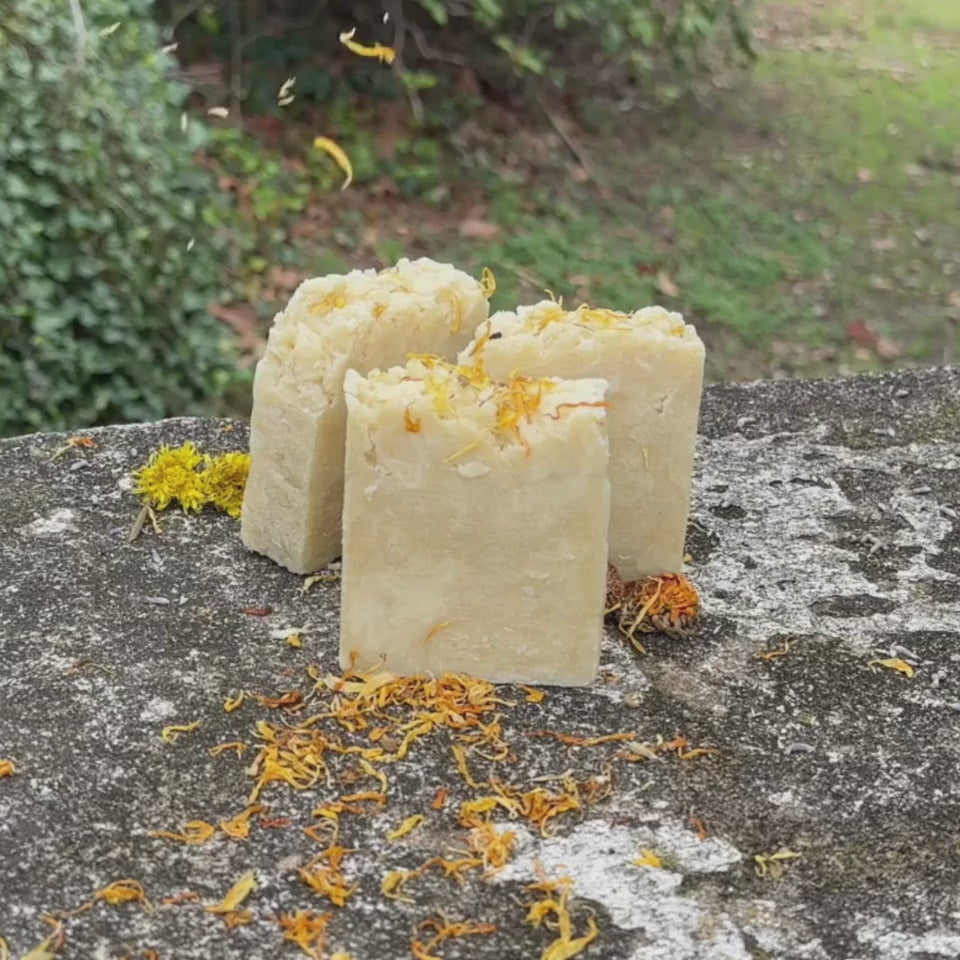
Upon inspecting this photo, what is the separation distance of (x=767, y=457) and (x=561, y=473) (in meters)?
1.12

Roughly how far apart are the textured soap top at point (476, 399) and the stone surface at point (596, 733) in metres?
0.44

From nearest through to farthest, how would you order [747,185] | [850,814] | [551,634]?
[850,814], [551,634], [747,185]

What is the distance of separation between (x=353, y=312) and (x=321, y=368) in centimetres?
11

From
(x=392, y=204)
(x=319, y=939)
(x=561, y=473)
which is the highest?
(x=561, y=473)

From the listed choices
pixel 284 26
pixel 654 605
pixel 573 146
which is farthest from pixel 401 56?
pixel 654 605

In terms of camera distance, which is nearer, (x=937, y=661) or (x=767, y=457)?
(x=937, y=661)

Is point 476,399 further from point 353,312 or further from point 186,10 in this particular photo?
point 186,10

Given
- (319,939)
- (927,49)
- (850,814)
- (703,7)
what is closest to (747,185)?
(703,7)

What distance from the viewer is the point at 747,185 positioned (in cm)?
677

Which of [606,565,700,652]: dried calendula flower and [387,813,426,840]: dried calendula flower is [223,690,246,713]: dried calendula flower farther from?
[606,565,700,652]: dried calendula flower

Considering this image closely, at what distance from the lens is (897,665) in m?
2.23

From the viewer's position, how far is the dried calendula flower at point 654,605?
229 cm

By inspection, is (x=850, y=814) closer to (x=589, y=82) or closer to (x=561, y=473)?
(x=561, y=473)

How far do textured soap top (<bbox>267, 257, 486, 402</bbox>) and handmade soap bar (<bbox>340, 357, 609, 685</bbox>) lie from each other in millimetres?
192
